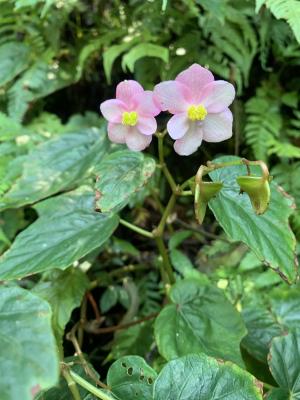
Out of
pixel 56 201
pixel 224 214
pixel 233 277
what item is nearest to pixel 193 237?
pixel 233 277

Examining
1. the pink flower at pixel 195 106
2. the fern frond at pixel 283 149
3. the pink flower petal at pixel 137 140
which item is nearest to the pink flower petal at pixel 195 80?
the pink flower at pixel 195 106

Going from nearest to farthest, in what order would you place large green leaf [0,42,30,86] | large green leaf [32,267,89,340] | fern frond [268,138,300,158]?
large green leaf [32,267,89,340] → fern frond [268,138,300,158] → large green leaf [0,42,30,86]

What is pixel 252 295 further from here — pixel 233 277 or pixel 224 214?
pixel 224 214

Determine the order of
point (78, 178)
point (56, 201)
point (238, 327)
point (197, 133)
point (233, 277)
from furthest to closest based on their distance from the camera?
point (233, 277)
point (78, 178)
point (56, 201)
point (238, 327)
point (197, 133)

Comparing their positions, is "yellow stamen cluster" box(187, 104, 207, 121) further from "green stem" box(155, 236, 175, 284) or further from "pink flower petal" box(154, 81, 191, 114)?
"green stem" box(155, 236, 175, 284)

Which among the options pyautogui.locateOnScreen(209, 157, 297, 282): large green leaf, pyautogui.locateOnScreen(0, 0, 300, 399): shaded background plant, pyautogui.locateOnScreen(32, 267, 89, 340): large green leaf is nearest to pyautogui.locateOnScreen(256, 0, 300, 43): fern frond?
pyautogui.locateOnScreen(0, 0, 300, 399): shaded background plant
